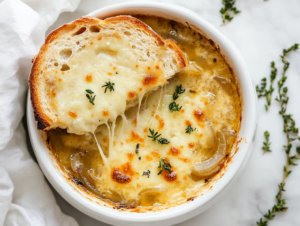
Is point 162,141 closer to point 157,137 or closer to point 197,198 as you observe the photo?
point 157,137

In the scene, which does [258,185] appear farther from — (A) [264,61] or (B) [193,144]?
(A) [264,61]

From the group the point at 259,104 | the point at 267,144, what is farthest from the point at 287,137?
the point at 259,104

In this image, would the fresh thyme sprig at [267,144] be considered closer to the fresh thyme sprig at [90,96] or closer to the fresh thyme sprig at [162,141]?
the fresh thyme sprig at [162,141]

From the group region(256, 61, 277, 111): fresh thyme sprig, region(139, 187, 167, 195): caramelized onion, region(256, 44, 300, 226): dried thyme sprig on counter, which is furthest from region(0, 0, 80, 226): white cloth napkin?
region(256, 61, 277, 111): fresh thyme sprig

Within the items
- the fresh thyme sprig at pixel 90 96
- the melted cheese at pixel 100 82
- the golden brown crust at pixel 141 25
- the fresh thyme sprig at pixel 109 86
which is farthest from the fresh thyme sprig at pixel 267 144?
the fresh thyme sprig at pixel 90 96

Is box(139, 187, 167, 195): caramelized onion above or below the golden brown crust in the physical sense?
below

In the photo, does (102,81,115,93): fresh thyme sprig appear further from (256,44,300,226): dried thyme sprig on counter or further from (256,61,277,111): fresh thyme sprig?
(256,44,300,226): dried thyme sprig on counter
